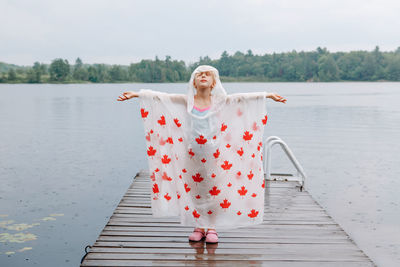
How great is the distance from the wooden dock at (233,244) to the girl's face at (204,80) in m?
1.67

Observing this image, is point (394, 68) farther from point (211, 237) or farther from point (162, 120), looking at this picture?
point (162, 120)

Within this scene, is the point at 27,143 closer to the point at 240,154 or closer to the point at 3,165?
the point at 3,165

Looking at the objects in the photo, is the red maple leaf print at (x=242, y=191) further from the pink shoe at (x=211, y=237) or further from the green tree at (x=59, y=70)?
the green tree at (x=59, y=70)

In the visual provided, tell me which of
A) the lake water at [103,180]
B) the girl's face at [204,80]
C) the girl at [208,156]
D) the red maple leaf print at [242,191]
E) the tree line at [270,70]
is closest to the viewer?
the girl's face at [204,80]

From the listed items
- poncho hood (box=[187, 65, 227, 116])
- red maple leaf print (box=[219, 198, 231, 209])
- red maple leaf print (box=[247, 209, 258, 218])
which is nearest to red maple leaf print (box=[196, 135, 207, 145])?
poncho hood (box=[187, 65, 227, 116])

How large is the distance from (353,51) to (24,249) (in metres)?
131

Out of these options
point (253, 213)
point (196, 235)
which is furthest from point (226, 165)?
point (196, 235)

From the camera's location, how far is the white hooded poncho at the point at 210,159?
4402 millimetres

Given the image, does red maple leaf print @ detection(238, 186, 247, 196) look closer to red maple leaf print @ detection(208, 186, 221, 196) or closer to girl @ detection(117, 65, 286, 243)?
girl @ detection(117, 65, 286, 243)

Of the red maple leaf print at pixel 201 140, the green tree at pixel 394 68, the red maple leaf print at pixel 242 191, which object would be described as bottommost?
the red maple leaf print at pixel 242 191

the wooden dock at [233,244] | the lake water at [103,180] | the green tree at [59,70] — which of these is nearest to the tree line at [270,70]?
the green tree at [59,70]

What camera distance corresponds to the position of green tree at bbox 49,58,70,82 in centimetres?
12246

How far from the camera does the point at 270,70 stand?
399ft

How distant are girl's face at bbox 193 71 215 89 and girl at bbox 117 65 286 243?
0.03 meters
